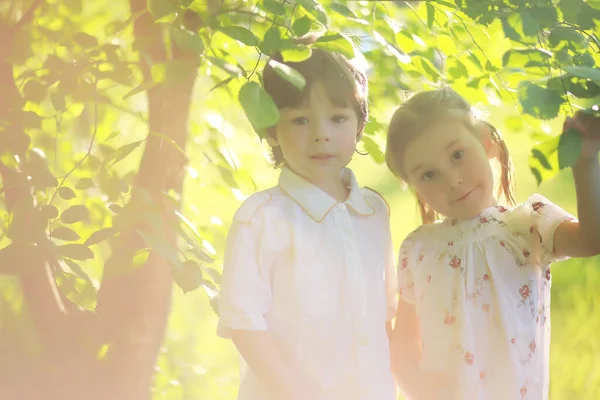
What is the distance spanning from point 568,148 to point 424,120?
0.25 metres

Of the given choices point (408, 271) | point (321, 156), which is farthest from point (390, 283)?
point (321, 156)

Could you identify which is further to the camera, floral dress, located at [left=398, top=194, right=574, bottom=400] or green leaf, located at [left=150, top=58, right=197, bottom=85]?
floral dress, located at [left=398, top=194, right=574, bottom=400]

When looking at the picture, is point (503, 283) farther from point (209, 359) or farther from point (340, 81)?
point (209, 359)

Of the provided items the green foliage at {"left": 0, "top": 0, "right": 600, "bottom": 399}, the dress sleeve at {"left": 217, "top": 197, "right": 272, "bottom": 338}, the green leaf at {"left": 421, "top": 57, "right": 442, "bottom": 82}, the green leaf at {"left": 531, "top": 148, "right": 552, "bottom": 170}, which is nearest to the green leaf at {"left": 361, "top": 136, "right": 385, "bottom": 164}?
the green foliage at {"left": 0, "top": 0, "right": 600, "bottom": 399}

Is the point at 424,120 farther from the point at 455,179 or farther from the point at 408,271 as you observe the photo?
the point at 408,271

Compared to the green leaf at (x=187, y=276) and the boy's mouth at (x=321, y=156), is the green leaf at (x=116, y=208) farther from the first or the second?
the boy's mouth at (x=321, y=156)

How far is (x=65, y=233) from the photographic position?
3.34 feet

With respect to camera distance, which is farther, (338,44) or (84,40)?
(84,40)

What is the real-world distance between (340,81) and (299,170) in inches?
5.0

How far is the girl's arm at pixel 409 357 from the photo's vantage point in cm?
99

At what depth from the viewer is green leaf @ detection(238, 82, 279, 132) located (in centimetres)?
70

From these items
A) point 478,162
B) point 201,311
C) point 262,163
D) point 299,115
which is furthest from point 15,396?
point 478,162

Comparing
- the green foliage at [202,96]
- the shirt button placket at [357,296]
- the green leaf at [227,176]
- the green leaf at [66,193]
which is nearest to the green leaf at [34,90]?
the green foliage at [202,96]

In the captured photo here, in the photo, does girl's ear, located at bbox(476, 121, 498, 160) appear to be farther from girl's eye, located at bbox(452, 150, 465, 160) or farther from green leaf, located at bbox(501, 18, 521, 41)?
green leaf, located at bbox(501, 18, 521, 41)
